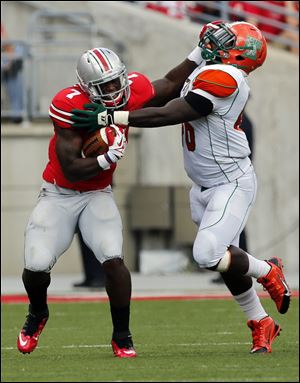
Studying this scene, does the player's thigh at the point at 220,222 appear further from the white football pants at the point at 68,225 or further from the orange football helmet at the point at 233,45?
the orange football helmet at the point at 233,45

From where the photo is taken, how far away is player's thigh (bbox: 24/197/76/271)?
293 inches

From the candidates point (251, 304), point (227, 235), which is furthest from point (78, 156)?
point (251, 304)

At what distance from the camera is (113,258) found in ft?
24.1

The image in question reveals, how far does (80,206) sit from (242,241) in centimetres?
412

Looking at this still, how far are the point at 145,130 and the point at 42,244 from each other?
7.42 m

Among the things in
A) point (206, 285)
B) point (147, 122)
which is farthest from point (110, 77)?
point (206, 285)

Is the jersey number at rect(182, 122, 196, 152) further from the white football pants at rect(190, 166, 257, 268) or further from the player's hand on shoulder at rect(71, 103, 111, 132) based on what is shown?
the player's hand on shoulder at rect(71, 103, 111, 132)

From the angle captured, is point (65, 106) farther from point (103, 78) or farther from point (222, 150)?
point (222, 150)

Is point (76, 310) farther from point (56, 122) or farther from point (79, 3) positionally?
point (79, 3)

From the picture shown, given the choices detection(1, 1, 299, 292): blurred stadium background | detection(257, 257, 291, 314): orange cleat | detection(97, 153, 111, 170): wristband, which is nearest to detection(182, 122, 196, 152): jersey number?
detection(97, 153, 111, 170): wristband

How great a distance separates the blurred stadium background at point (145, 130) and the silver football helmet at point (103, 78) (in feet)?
22.8

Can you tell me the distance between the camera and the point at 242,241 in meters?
11.5

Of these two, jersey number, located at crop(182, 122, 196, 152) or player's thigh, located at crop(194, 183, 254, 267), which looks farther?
jersey number, located at crop(182, 122, 196, 152)

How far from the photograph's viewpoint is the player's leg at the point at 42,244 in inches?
294
